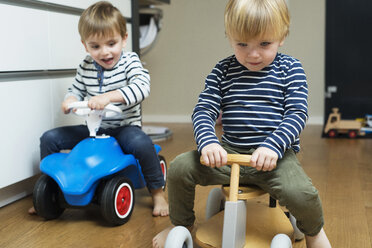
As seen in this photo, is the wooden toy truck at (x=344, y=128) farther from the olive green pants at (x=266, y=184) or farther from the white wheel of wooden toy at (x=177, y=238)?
the white wheel of wooden toy at (x=177, y=238)

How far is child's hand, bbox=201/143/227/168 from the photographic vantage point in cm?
88

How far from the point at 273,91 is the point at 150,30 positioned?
164 cm

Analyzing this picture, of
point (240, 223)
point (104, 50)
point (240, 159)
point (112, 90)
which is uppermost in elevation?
point (104, 50)

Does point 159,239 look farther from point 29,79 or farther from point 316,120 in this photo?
point 316,120

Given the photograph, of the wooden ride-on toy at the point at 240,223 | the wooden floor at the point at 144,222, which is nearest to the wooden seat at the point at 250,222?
the wooden ride-on toy at the point at 240,223

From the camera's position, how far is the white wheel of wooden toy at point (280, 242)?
860 mm

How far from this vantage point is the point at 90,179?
1.17 m

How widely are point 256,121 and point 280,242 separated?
0.81 ft

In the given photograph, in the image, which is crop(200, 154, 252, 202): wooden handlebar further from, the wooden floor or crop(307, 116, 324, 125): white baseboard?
crop(307, 116, 324, 125): white baseboard

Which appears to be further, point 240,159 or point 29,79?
point 29,79

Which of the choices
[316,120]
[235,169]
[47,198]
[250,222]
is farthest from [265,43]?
[316,120]

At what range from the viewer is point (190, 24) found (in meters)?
3.14

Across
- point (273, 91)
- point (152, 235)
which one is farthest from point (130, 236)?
point (273, 91)

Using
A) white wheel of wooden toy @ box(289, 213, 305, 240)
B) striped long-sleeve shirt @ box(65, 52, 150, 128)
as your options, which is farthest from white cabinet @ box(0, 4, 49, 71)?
white wheel of wooden toy @ box(289, 213, 305, 240)
